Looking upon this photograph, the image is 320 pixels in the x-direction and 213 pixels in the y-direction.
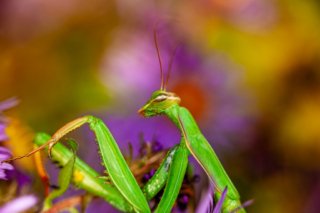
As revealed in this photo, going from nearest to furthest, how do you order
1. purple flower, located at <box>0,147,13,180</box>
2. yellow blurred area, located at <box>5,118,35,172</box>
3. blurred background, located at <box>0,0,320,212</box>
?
purple flower, located at <box>0,147,13,180</box> → yellow blurred area, located at <box>5,118,35,172</box> → blurred background, located at <box>0,0,320,212</box>

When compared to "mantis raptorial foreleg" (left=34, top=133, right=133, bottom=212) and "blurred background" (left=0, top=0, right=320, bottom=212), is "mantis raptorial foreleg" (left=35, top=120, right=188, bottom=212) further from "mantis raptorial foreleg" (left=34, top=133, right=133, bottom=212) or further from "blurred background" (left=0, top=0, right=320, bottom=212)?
"blurred background" (left=0, top=0, right=320, bottom=212)

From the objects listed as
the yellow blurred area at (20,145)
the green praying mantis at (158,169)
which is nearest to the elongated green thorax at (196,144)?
the green praying mantis at (158,169)

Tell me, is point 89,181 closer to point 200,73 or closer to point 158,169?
point 158,169

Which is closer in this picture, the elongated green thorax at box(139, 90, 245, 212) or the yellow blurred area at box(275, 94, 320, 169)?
the elongated green thorax at box(139, 90, 245, 212)

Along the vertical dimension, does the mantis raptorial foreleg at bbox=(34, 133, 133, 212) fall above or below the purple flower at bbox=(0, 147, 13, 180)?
below

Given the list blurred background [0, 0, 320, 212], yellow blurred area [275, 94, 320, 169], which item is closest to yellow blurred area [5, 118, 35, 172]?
blurred background [0, 0, 320, 212]

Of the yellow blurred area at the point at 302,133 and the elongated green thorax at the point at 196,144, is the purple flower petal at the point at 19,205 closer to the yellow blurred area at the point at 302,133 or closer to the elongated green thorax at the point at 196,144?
the elongated green thorax at the point at 196,144

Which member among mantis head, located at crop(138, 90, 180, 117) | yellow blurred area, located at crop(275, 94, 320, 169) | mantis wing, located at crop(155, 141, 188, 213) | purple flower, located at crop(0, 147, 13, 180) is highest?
mantis head, located at crop(138, 90, 180, 117)

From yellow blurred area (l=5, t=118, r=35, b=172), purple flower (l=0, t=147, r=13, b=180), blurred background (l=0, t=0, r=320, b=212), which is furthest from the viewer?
blurred background (l=0, t=0, r=320, b=212)
